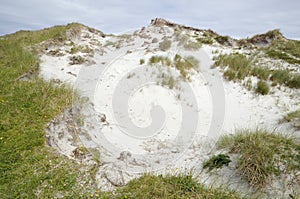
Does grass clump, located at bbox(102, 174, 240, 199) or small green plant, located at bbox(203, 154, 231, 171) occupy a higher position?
small green plant, located at bbox(203, 154, 231, 171)

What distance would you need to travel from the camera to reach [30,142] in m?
3.36

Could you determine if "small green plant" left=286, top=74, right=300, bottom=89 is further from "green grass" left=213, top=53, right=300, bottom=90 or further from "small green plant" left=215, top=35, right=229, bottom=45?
"small green plant" left=215, top=35, right=229, bottom=45

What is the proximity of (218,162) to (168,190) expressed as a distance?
1.24 m

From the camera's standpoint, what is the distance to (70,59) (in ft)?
29.5

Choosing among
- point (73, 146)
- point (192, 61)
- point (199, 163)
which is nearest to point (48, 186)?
point (73, 146)

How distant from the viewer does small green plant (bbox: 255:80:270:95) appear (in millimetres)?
7297

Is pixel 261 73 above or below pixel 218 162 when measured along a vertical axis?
above

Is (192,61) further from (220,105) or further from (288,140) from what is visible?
(288,140)

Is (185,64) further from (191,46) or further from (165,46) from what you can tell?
(191,46)

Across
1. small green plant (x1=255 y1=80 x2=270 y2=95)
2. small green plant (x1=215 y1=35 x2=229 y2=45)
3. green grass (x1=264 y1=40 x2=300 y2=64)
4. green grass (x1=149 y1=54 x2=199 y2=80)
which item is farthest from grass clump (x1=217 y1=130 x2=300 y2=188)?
small green plant (x1=215 y1=35 x2=229 y2=45)

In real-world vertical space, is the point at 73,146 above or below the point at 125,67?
below

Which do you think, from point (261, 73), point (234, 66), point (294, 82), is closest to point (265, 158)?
point (294, 82)

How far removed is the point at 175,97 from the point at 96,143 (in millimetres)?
3790

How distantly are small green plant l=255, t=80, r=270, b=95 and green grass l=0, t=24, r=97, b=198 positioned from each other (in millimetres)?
7336
